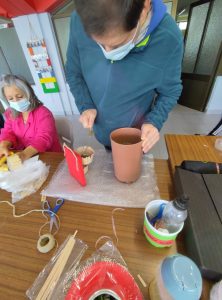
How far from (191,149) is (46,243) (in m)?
0.75

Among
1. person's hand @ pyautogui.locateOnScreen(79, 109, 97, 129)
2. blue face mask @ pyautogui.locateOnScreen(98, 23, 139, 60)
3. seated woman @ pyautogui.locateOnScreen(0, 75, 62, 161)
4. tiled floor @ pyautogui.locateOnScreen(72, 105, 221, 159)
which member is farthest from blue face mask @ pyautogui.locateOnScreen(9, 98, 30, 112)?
tiled floor @ pyautogui.locateOnScreen(72, 105, 221, 159)

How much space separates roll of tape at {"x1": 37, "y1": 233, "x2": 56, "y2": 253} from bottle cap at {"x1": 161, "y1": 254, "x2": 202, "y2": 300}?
0.35 m

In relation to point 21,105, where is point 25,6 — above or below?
above

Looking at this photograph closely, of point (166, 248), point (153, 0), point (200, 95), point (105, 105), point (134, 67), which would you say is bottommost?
point (200, 95)

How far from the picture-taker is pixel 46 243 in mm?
542

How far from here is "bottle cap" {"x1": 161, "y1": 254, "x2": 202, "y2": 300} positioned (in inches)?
12.2

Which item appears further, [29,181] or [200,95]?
[200,95]

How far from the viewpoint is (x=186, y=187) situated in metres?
0.58

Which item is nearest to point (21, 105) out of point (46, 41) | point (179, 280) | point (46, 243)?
point (46, 243)

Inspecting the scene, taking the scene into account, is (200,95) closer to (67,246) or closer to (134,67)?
(134,67)

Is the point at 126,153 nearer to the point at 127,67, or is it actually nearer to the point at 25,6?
the point at 127,67

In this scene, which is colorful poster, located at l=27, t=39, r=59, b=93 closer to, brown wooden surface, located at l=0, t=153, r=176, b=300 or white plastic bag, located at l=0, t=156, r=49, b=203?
white plastic bag, located at l=0, t=156, r=49, b=203

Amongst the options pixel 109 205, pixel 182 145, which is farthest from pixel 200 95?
pixel 109 205

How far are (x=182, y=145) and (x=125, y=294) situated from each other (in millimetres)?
687
